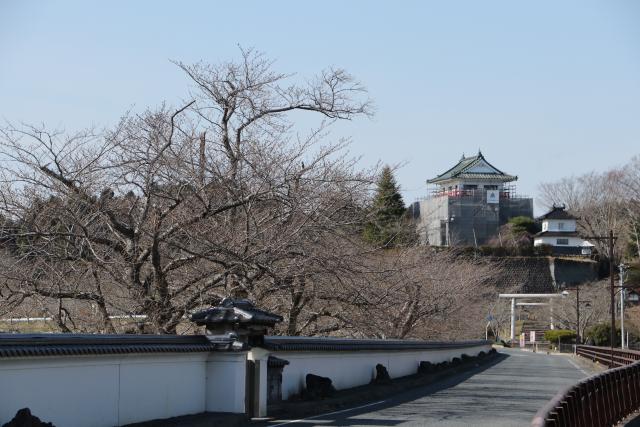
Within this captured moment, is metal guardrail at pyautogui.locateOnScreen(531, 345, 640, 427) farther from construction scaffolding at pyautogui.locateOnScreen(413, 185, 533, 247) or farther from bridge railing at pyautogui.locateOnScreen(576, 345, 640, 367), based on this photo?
construction scaffolding at pyautogui.locateOnScreen(413, 185, 533, 247)

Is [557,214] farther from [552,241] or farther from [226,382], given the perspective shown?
[226,382]

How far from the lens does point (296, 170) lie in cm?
2059

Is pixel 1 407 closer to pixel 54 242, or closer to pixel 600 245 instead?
pixel 54 242

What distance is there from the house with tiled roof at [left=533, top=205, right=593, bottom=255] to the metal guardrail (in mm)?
98116

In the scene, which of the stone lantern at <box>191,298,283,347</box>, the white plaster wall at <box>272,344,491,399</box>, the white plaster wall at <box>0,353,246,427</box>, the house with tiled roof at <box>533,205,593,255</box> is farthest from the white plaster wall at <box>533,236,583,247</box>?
the white plaster wall at <box>0,353,246,427</box>

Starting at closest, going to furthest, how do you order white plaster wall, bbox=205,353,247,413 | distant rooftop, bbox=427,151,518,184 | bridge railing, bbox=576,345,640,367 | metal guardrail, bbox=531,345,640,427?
metal guardrail, bbox=531,345,640,427 → white plaster wall, bbox=205,353,247,413 → bridge railing, bbox=576,345,640,367 → distant rooftop, bbox=427,151,518,184

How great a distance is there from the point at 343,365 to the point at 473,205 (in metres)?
94.7

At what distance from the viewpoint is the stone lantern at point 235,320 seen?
14922 mm

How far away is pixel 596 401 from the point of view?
12.7 meters

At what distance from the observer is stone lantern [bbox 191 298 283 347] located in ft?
49.0

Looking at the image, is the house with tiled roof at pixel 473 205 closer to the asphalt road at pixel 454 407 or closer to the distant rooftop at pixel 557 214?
the distant rooftop at pixel 557 214

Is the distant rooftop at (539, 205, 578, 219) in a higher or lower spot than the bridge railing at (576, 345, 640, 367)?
higher

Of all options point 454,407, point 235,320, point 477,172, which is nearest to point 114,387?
point 235,320

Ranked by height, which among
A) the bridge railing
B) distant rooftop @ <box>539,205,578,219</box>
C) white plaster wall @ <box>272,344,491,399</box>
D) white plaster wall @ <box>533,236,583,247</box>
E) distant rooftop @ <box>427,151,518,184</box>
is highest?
distant rooftop @ <box>427,151,518,184</box>
